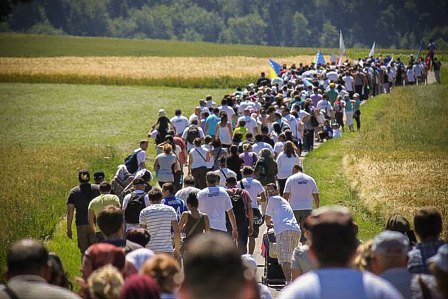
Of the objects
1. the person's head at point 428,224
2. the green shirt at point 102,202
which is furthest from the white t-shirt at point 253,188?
the person's head at point 428,224

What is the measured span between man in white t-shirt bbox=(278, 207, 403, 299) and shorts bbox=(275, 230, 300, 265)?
27.4 feet

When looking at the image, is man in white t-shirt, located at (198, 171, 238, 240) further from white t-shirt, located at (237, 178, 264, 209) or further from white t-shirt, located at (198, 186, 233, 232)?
white t-shirt, located at (237, 178, 264, 209)

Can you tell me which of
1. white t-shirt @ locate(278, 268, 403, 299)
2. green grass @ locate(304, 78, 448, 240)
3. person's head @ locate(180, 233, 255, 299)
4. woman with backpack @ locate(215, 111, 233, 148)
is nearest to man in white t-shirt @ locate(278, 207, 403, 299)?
white t-shirt @ locate(278, 268, 403, 299)

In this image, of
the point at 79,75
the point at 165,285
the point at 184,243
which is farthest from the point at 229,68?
the point at 165,285

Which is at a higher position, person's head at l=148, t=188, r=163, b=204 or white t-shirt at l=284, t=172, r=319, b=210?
person's head at l=148, t=188, r=163, b=204

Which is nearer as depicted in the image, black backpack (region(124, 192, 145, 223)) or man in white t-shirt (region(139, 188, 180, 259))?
man in white t-shirt (region(139, 188, 180, 259))

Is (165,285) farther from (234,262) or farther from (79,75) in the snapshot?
(79,75)

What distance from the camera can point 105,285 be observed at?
25.6ft

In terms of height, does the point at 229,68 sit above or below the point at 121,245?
below

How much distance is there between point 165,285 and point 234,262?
2.32 m

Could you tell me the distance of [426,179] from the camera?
25797 millimetres

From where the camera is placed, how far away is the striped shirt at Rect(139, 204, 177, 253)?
13.7 metres

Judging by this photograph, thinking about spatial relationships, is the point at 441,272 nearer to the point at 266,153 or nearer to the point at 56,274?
the point at 56,274

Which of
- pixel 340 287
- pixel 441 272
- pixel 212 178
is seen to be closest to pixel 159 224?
pixel 212 178
